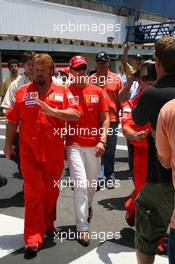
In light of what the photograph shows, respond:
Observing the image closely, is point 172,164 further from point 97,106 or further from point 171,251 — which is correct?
point 97,106

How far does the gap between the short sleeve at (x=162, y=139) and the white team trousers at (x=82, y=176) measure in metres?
2.17

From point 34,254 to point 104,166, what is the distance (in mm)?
2864

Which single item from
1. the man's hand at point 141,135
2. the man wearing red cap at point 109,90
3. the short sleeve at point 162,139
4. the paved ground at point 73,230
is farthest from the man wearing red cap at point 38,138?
the man wearing red cap at point 109,90

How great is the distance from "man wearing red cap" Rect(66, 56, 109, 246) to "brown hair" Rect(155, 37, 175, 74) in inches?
76.5

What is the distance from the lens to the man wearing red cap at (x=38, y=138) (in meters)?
4.21

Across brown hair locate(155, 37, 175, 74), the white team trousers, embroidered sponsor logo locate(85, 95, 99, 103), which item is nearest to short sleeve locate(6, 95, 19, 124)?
the white team trousers

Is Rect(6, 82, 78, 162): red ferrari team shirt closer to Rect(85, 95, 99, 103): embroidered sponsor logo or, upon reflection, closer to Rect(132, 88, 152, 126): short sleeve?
Rect(85, 95, 99, 103): embroidered sponsor logo

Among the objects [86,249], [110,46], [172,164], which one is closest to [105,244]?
[86,249]

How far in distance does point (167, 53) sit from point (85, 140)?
209cm

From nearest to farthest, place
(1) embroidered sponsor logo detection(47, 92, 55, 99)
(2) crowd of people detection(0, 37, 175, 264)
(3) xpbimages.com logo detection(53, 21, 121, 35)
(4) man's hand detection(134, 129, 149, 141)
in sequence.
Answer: (2) crowd of people detection(0, 37, 175, 264)
(4) man's hand detection(134, 129, 149, 141)
(1) embroidered sponsor logo detection(47, 92, 55, 99)
(3) xpbimages.com logo detection(53, 21, 121, 35)

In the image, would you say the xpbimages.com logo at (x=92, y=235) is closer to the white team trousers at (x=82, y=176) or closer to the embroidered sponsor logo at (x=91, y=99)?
the white team trousers at (x=82, y=176)

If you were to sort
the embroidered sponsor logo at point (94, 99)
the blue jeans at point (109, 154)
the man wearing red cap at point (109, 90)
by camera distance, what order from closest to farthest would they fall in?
the embroidered sponsor logo at point (94, 99) → the man wearing red cap at point (109, 90) → the blue jeans at point (109, 154)

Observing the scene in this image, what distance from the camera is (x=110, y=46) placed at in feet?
83.0

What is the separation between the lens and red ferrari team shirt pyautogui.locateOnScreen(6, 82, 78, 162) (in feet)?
13.8
